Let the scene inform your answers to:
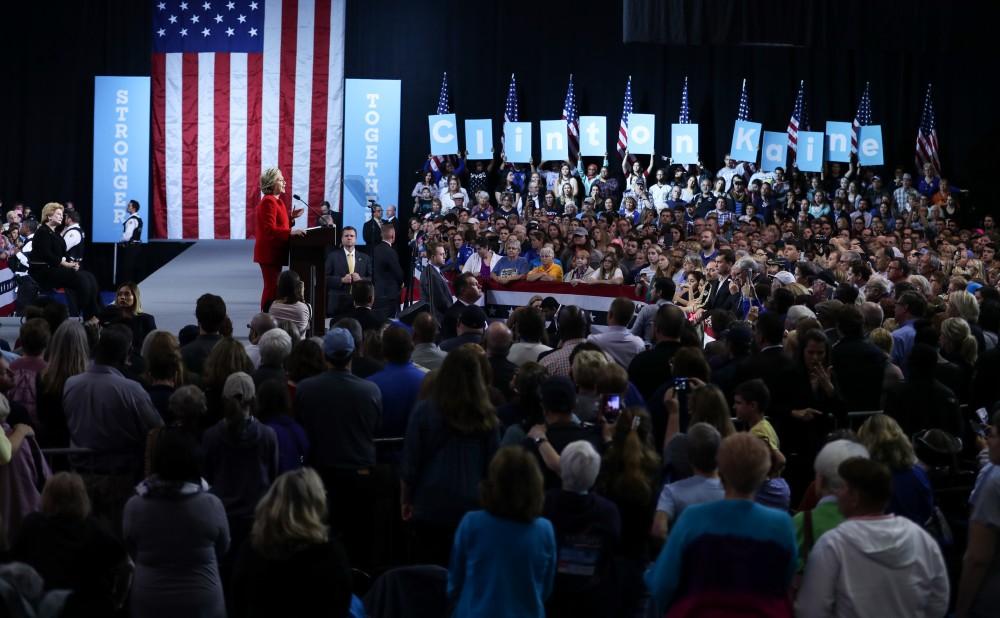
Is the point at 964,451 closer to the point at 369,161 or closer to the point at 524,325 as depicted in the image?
the point at 524,325

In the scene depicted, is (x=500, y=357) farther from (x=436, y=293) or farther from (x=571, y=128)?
(x=571, y=128)

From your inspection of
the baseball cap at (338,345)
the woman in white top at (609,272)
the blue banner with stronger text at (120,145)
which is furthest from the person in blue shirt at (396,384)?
the blue banner with stronger text at (120,145)

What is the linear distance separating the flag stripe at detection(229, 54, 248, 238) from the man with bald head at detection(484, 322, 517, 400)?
49.0 feet

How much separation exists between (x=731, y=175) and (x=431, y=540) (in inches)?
698

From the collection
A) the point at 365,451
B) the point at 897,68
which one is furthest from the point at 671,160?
the point at 365,451

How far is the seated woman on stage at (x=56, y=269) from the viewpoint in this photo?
12.4 meters

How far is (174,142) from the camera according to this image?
2080 centimetres

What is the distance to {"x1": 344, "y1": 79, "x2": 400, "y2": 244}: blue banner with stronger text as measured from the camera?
21281 mm

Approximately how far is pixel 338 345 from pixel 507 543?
6.17ft

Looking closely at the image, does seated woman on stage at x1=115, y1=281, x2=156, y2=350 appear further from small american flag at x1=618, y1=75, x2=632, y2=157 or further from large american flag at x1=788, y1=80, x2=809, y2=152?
large american flag at x1=788, y1=80, x2=809, y2=152

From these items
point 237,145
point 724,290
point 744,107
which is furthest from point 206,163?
point 724,290

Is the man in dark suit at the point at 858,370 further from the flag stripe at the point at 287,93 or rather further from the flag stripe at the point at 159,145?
the flag stripe at the point at 159,145

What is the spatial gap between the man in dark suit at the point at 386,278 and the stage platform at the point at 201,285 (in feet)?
4.65

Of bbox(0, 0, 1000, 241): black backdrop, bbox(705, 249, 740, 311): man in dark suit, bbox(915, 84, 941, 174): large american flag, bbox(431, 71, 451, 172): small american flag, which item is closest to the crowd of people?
bbox(705, 249, 740, 311): man in dark suit
